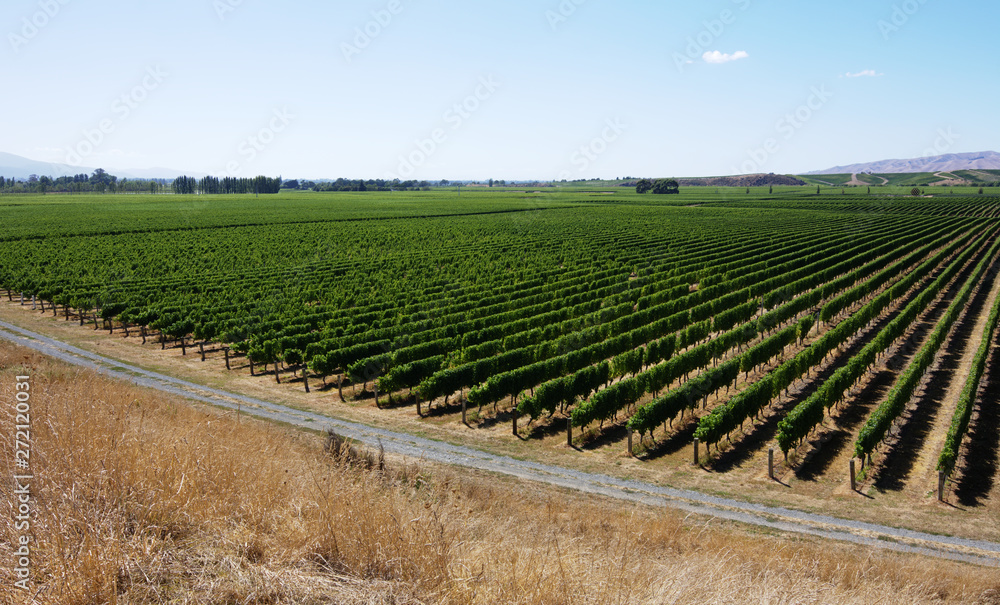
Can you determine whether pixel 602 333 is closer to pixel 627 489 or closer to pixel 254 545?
pixel 627 489

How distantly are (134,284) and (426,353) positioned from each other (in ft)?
91.0

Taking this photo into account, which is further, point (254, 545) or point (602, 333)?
point (602, 333)

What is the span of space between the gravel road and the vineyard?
1837mm

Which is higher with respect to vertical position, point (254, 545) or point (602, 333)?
point (254, 545)

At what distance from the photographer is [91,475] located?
19.2ft

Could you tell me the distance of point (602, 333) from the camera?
28.6m

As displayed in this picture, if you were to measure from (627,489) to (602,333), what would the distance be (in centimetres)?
1380

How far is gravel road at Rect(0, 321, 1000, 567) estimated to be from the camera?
1321cm

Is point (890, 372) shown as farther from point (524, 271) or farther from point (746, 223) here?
point (746, 223)

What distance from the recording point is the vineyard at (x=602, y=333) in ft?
Result: 61.3
